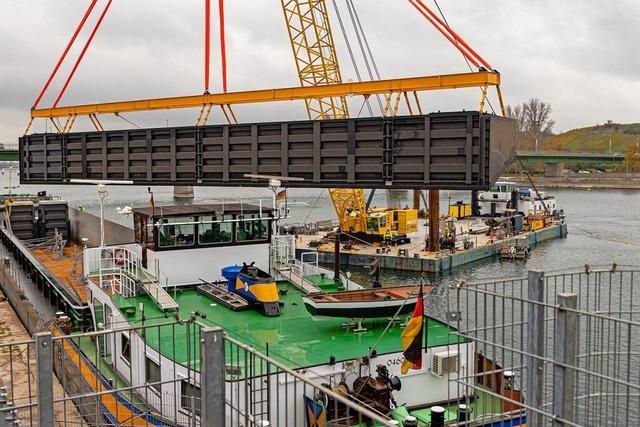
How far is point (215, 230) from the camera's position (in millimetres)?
18469

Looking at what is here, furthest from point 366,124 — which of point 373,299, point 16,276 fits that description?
point 16,276

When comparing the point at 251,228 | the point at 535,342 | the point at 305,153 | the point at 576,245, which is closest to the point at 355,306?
the point at 305,153

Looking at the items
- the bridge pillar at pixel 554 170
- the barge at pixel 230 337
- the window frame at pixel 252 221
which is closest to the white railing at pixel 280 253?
the barge at pixel 230 337

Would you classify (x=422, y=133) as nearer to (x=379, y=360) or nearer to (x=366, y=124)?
(x=366, y=124)

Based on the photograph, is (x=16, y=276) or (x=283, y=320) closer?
(x=283, y=320)

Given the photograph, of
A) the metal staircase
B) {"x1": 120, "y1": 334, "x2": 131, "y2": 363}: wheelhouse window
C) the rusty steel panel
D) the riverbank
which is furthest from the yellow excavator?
the riverbank

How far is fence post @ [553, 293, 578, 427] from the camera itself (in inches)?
221

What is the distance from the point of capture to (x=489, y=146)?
13977 millimetres

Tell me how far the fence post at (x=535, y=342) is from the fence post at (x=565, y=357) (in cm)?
77

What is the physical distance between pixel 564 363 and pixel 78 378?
11660 mm

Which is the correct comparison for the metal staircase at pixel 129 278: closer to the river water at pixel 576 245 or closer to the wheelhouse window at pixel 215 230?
the wheelhouse window at pixel 215 230

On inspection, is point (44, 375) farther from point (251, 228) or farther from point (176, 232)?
point (251, 228)

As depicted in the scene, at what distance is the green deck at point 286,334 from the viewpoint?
12.4 metres

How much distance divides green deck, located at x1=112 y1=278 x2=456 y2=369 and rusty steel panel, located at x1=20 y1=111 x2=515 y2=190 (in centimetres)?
352
